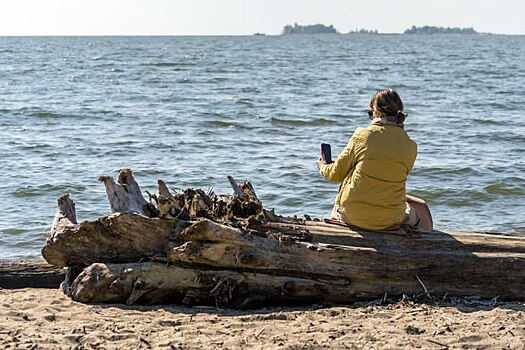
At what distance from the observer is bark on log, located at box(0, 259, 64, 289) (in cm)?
773

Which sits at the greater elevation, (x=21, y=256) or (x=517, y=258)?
(x=517, y=258)

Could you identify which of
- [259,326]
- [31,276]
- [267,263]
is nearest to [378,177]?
[267,263]

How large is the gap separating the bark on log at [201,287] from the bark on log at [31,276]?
37.8 inches

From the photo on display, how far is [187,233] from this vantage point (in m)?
6.73

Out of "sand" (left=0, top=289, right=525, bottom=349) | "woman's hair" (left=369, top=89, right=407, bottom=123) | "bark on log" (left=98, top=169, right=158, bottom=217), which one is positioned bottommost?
"sand" (left=0, top=289, right=525, bottom=349)

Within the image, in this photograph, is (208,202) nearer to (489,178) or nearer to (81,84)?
(489,178)

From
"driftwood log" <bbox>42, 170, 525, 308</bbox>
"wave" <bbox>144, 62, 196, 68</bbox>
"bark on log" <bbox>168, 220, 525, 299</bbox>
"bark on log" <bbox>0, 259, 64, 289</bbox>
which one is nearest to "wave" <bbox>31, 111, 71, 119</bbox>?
"bark on log" <bbox>0, 259, 64, 289</bbox>

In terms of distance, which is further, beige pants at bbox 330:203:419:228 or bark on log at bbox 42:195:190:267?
beige pants at bbox 330:203:419:228

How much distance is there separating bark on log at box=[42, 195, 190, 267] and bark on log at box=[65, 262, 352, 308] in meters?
0.19

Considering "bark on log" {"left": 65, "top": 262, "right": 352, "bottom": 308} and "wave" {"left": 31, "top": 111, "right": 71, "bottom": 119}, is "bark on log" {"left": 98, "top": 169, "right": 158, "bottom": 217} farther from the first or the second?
"wave" {"left": 31, "top": 111, "right": 71, "bottom": 119}

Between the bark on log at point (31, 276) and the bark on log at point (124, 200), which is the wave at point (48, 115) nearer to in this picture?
the bark on log at point (31, 276)

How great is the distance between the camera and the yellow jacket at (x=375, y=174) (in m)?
6.85

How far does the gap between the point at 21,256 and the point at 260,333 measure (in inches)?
187

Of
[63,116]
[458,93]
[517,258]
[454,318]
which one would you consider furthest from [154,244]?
[458,93]
